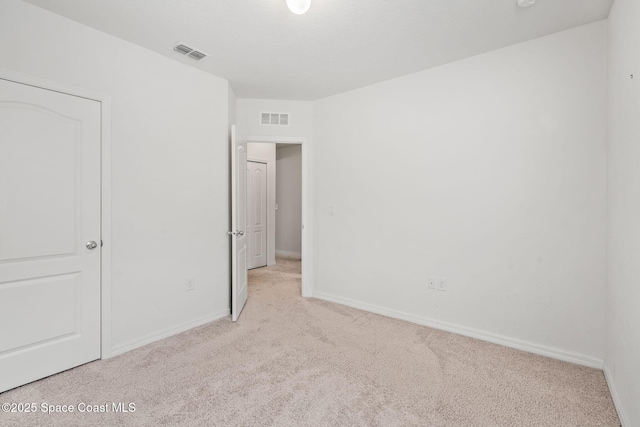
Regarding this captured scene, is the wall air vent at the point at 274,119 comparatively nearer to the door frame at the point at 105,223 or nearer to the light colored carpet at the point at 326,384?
the door frame at the point at 105,223

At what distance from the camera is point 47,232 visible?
2.13 metres

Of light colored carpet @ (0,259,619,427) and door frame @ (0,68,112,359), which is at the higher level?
door frame @ (0,68,112,359)

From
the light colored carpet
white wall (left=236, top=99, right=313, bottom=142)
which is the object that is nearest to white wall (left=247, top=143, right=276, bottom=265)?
white wall (left=236, top=99, right=313, bottom=142)

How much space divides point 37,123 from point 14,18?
66 cm

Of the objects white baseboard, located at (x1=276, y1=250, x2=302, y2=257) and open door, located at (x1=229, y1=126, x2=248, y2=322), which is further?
white baseboard, located at (x1=276, y1=250, x2=302, y2=257)

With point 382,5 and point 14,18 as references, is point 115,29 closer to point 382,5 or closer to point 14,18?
point 14,18

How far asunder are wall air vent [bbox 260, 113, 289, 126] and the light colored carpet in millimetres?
2494

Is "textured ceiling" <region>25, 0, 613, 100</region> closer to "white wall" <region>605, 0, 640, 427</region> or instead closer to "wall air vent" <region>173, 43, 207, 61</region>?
"wall air vent" <region>173, 43, 207, 61</region>

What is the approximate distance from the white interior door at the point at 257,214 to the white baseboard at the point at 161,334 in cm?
242

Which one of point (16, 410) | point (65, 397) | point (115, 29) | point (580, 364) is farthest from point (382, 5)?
point (16, 410)

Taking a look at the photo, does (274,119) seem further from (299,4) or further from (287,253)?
(287,253)

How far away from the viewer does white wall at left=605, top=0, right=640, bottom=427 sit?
5.05 ft

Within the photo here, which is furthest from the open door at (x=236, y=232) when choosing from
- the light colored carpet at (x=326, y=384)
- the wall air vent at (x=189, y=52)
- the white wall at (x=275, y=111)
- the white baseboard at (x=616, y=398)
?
the white baseboard at (x=616, y=398)

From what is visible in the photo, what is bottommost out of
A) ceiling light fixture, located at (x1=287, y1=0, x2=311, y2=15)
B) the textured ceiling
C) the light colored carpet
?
the light colored carpet
